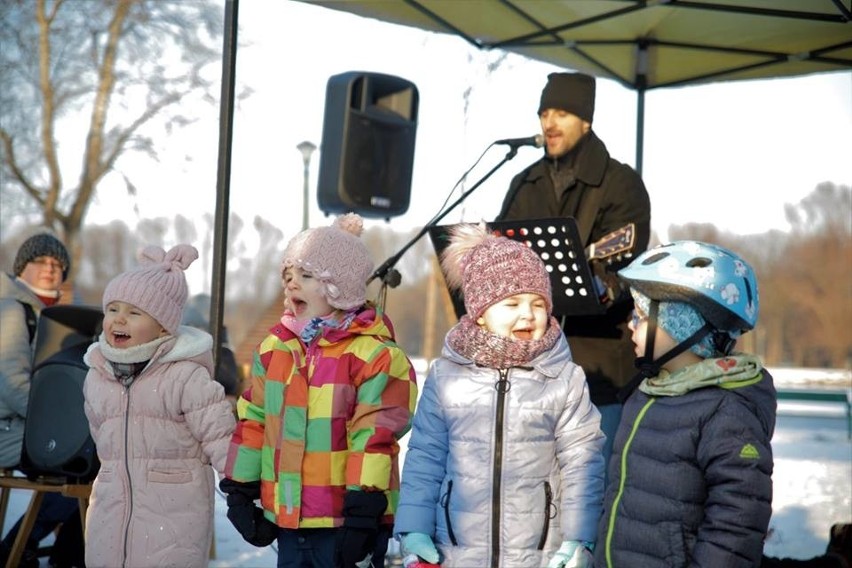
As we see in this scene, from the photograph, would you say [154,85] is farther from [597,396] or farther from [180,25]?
[597,396]

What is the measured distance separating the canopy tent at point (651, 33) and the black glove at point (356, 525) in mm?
3124

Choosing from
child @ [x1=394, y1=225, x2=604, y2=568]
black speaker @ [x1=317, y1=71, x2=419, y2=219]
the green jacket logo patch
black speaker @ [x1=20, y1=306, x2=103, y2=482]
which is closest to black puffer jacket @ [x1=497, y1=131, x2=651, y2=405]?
black speaker @ [x1=317, y1=71, x2=419, y2=219]

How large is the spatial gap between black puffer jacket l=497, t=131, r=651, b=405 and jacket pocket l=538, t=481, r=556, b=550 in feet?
4.40

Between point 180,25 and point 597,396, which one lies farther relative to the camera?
point 180,25

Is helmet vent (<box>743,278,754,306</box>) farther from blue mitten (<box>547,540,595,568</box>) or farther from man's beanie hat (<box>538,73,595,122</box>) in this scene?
man's beanie hat (<box>538,73,595,122</box>)

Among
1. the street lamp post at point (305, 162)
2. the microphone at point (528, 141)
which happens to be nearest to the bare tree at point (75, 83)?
the street lamp post at point (305, 162)

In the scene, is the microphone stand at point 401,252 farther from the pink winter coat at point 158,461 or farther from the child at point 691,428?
the child at point 691,428

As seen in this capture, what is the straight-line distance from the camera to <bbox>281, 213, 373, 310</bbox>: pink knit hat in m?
3.71

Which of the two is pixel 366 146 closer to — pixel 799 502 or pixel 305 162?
pixel 799 502

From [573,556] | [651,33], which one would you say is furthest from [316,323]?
[651,33]

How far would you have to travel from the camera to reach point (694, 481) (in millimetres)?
2766

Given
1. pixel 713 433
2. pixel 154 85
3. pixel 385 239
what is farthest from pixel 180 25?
pixel 713 433

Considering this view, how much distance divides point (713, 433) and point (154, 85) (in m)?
19.0

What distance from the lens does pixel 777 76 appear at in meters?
6.74
